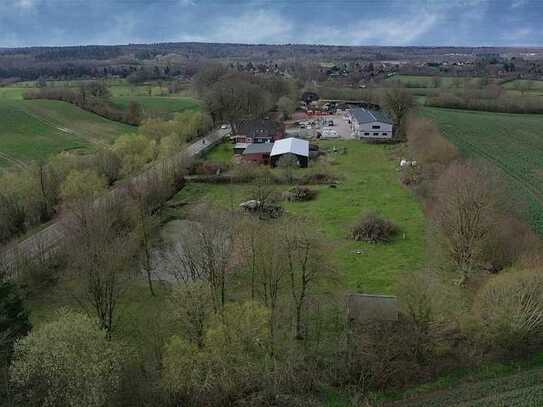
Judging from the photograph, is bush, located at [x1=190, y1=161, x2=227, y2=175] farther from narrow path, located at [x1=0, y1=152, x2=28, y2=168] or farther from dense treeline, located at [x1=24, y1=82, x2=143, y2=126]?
dense treeline, located at [x1=24, y1=82, x2=143, y2=126]

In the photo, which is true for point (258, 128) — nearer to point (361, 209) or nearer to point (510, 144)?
point (361, 209)

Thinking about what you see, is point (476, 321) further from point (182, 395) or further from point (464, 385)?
point (182, 395)

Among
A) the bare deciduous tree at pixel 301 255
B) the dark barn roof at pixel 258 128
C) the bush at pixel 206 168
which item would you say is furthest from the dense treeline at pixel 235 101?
the bare deciduous tree at pixel 301 255

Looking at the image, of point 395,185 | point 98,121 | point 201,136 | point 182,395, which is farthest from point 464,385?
point 98,121

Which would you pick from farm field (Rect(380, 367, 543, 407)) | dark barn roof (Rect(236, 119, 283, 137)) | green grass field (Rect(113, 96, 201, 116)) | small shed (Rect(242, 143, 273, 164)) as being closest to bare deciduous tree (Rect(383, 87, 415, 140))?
dark barn roof (Rect(236, 119, 283, 137))


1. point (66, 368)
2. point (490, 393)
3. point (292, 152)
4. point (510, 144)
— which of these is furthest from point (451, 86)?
point (66, 368)

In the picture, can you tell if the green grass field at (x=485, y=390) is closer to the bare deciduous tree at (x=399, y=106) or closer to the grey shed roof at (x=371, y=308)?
the grey shed roof at (x=371, y=308)

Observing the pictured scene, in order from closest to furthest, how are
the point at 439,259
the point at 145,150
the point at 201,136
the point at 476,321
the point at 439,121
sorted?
the point at 476,321 → the point at 439,259 → the point at 145,150 → the point at 201,136 → the point at 439,121
